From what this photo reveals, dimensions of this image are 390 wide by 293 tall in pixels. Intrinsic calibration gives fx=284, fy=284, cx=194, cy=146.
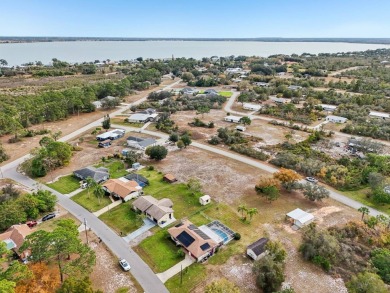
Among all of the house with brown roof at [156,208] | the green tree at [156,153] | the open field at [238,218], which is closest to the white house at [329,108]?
the open field at [238,218]

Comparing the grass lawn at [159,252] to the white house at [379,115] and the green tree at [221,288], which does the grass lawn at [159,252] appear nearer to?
the green tree at [221,288]

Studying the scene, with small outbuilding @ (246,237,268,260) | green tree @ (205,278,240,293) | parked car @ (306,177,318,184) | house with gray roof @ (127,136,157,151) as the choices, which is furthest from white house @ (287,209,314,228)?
house with gray roof @ (127,136,157,151)

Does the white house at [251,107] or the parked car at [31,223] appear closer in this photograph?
the parked car at [31,223]

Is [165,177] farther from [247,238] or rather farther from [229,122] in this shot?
[229,122]

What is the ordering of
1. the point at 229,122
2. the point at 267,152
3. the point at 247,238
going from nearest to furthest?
the point at 247,238 < the point at 267,152 < the point at 229,122

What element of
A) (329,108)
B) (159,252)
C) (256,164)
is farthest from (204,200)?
(329,108)

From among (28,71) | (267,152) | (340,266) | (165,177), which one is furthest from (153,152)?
(28,71)
